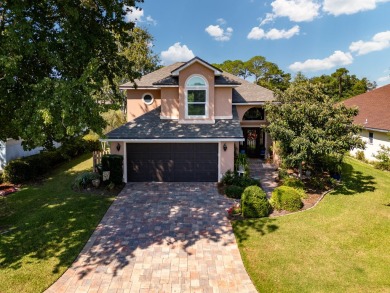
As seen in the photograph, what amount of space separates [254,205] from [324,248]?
327 centimetres

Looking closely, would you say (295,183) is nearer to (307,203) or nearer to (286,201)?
(307,203)

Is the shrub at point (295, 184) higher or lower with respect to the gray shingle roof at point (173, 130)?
lower

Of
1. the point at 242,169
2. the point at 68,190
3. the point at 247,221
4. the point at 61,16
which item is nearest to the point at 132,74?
the point at 61,16

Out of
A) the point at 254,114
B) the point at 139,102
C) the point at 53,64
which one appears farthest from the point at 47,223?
the point at 254,114

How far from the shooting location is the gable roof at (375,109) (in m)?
23.5

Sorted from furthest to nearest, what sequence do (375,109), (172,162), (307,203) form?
(375,109)
(172,162)
(307,203)

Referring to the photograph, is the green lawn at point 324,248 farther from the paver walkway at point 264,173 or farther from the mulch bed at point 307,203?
the paver walkway at point 264,173

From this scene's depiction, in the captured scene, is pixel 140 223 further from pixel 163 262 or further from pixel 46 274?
pixel 46 274

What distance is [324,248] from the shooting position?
380 inches

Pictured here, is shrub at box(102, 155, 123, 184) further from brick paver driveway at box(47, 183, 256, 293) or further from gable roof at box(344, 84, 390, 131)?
gable roof at box(344, 84, 390, 131)

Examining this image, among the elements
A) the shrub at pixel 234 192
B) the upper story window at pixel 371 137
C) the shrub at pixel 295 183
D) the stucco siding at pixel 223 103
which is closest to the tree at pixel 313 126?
the shrub at pixel 295 183

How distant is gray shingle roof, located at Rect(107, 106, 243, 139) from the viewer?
56.2ft

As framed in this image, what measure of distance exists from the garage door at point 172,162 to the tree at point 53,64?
17.7ft

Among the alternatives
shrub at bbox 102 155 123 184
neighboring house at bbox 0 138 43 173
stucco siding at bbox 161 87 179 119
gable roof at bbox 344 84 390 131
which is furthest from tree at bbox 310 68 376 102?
neighboring house at bbox 0 138 43 173
